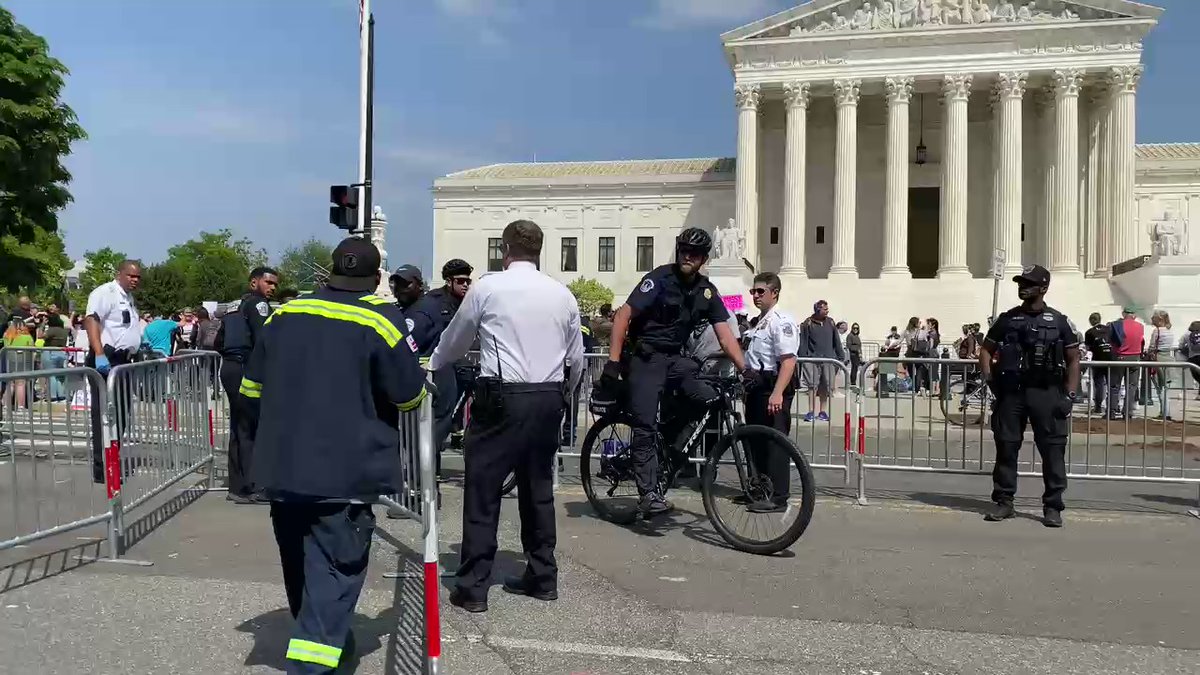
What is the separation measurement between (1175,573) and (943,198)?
3842 centimetres

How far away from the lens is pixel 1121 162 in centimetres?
4062

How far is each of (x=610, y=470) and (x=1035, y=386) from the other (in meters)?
3.37

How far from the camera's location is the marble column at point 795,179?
42469mm

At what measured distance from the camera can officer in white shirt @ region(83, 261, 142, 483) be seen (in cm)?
821

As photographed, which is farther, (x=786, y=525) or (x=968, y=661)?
(x=786, y=525)

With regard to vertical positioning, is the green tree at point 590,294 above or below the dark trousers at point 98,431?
above

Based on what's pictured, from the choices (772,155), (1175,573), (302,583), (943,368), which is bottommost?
(1175,573)

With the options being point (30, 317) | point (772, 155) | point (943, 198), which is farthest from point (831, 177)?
point (30, 317)

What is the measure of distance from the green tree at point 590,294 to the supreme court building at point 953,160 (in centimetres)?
936

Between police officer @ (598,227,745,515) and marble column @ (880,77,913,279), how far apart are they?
37057 mm

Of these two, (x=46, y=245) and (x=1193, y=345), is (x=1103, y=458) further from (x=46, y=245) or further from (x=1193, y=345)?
(x=46, y=245)

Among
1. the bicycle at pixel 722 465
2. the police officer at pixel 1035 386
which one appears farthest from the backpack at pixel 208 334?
the police officer at pixel 1035 386

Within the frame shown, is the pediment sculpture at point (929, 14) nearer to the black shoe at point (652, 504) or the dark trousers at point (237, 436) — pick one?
the dark trousers at point (237, 436)

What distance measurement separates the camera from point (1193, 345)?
14805 millimetres
